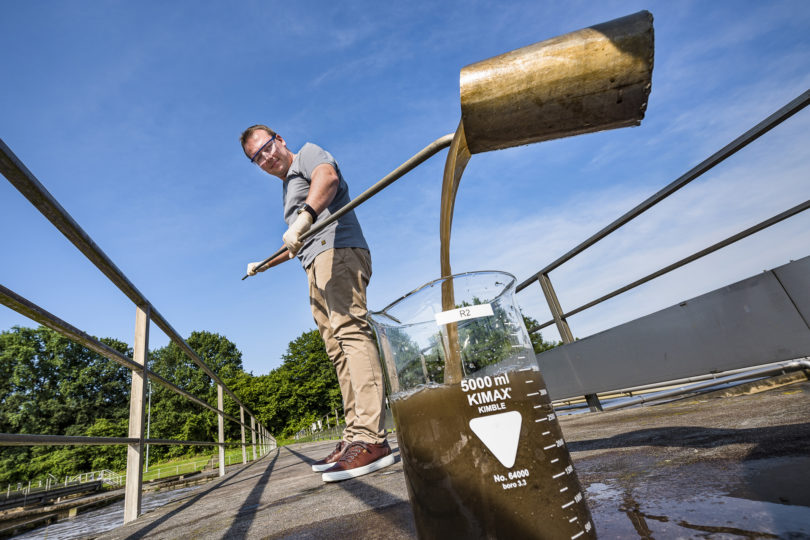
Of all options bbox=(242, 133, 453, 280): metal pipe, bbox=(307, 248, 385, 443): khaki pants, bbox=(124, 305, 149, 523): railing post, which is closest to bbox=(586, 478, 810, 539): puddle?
bbox=(242, 133, 453, 280): metal pipe

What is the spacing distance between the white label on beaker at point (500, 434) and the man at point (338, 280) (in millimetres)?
1392

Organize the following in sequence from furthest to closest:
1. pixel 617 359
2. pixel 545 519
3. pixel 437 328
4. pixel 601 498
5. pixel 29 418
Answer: pixel 29 418 → pixel 617 359 → pixel 601 498 → pixel 437 328 → pixel 545 519

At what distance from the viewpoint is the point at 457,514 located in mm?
561

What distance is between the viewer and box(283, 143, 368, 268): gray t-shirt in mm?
2301

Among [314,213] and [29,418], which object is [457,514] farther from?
[29,418]

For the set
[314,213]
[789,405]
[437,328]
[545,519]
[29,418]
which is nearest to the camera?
[545,519]

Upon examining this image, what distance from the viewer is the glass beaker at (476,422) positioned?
0.55m

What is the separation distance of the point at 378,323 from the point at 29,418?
164ft

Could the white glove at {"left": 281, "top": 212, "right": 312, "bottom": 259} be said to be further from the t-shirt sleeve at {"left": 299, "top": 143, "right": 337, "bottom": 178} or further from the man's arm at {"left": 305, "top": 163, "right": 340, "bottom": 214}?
the t-shirt sleeve at {"left": 299, "top": 143, "right": 337, "bottom": 178}

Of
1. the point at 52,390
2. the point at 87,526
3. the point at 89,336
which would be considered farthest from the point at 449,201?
the point at 52,390

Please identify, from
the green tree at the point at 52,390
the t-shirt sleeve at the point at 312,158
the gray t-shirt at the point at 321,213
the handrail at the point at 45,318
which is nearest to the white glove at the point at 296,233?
the gray t-shirt at the point at 321,213

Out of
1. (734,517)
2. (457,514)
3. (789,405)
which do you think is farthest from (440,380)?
(789,405)

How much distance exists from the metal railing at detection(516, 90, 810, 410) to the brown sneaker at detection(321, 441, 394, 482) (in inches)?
46.8

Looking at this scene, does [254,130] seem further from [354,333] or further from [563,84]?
[563,84]
